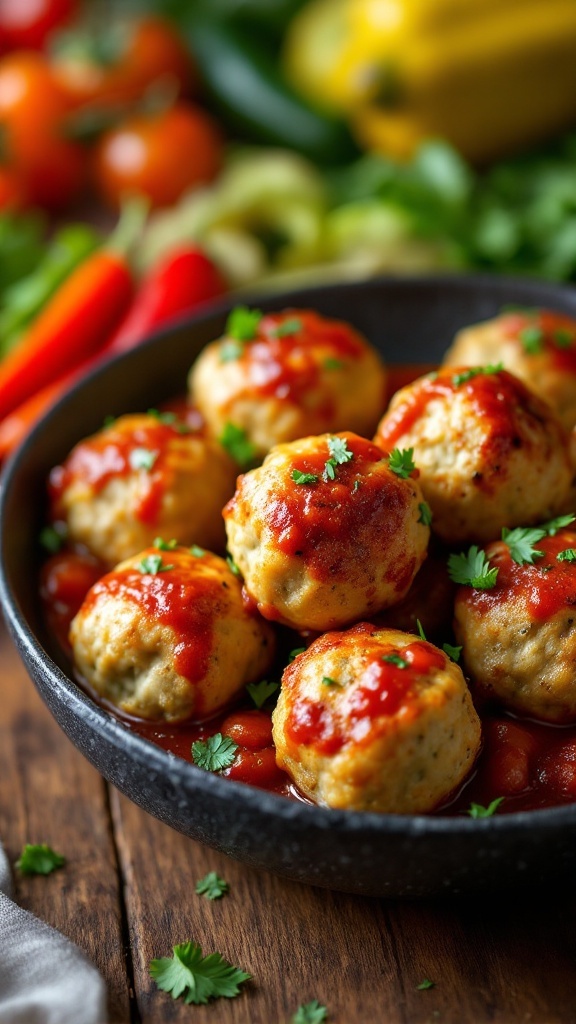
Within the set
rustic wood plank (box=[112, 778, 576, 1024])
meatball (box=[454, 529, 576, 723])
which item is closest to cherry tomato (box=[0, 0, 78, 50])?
meatball (box=[454, 529, 576, 723])

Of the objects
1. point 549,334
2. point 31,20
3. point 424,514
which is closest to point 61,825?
point 424,514

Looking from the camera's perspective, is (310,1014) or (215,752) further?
(215,752)

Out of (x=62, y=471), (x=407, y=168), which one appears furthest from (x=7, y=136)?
(x=62, y=471)

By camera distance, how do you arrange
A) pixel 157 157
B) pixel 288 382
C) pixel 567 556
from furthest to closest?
pixel 157 157 → pixel 288 382 → pixel 567 556

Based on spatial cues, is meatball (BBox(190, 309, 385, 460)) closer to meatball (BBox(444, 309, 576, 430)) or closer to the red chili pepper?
meatball (BBox(444, 309, 576, 430))

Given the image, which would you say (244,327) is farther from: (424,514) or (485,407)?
(424,514)

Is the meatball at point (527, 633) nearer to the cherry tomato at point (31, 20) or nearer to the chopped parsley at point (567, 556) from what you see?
the chopped parsley at point (567, 556)
